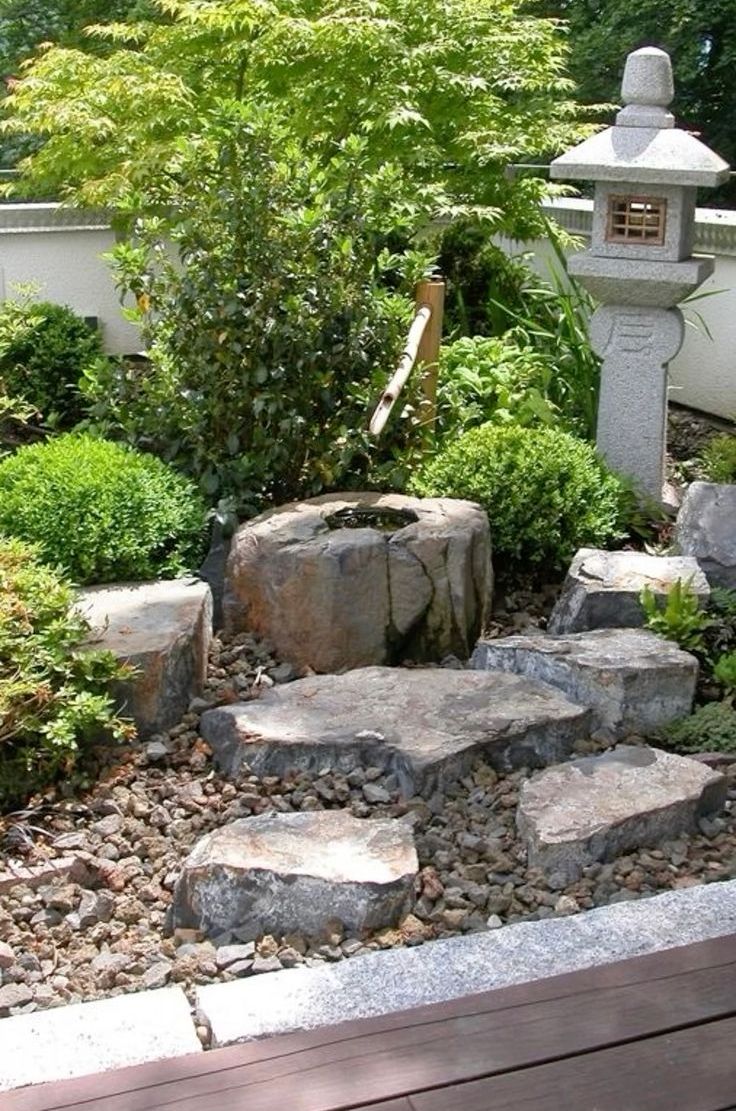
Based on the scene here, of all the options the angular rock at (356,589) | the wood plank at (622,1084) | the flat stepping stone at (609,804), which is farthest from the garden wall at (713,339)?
the wood plank at (622,1084)

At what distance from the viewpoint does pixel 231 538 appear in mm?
5145

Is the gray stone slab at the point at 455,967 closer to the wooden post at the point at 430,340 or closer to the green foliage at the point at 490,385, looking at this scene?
the wooden post at the point at 430,340

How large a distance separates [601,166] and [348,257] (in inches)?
44.5

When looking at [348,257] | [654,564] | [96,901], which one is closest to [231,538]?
[348,257]

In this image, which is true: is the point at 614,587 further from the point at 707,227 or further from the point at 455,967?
→ the point at 707,227

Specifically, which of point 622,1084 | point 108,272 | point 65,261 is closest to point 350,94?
point 108,272

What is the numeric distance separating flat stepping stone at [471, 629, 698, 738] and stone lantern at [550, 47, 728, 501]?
1.94 meters

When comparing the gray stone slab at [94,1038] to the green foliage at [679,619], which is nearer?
the gray stone slab at [94,1038]

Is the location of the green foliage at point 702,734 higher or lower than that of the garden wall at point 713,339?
lower

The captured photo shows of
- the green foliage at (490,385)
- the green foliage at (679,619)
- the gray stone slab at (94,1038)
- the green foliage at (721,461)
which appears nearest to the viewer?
the gray stone slab at (94,1038)

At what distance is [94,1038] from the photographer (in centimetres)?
239

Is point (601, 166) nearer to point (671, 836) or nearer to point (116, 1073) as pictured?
point (671, 836)

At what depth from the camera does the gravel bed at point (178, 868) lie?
9.71 feet

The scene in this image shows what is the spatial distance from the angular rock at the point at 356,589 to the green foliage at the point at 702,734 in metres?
0.88
